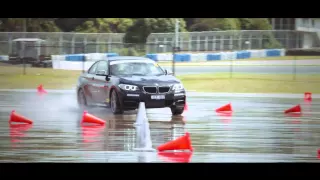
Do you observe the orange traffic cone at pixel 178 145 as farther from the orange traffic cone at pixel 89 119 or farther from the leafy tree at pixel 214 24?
the leafy tree at pixel 214 24

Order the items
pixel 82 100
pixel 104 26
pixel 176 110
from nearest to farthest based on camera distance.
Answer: pixel 176 110 → pixel 82 100 → pixel 104 26

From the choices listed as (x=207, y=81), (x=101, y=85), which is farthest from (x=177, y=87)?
(x=207, y=81)

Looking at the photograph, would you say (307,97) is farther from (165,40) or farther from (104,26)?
(104,26)

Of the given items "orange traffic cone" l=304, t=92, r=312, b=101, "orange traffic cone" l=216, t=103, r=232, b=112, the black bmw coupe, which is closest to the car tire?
the black bmw coupe

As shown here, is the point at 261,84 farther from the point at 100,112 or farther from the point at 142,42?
the point at 100,112

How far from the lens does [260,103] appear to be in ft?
67.3

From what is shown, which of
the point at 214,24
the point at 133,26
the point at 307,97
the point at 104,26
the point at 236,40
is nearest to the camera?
the point at 307,97

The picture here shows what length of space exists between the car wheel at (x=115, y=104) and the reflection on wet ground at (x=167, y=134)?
0.17 m

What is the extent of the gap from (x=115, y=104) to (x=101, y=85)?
0.77m

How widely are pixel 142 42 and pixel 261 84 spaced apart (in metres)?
5.50

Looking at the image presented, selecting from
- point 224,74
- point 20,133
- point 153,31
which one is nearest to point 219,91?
point 224,74

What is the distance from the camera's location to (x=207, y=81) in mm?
25266

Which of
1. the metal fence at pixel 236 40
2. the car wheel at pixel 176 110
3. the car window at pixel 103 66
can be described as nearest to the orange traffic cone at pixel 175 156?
the car wheel at pixel 176 110

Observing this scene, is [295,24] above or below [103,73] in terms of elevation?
above
